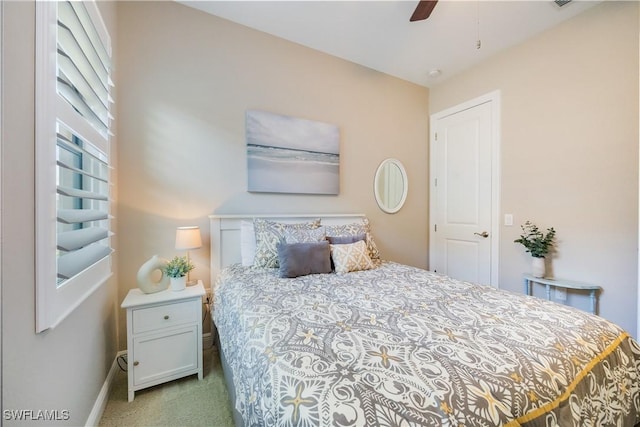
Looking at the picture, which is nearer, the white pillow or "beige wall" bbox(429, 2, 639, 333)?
"beige wall" bbox(429, 2, 639, 333)

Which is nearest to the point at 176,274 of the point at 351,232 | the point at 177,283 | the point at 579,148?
the point at 177,283

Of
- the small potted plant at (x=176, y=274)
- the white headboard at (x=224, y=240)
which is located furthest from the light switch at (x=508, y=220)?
the small potted plant at (x=176, y=274)

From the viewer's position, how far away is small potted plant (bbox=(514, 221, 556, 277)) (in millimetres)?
2346

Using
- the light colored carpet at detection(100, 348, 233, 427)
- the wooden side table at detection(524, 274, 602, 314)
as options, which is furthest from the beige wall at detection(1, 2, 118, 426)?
the wooden side table at detection(524, 274, 602, 314)

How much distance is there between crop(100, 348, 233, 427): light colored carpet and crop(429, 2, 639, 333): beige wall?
2.87m

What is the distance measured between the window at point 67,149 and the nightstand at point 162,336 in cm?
33

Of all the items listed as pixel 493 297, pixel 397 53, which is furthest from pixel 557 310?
pixel 397 53

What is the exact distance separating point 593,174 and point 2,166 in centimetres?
351

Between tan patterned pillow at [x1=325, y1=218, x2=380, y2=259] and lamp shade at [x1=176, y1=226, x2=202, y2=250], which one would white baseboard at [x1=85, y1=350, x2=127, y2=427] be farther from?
tan patterned pillow at [x1=325, y1=218, x2=380, y2=259]

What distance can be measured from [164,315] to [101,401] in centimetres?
54

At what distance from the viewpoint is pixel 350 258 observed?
209 cm

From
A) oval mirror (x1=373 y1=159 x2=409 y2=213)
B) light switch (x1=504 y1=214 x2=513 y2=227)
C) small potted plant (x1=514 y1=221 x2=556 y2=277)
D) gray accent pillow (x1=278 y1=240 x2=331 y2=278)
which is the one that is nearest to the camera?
gray accent pillow (x1=278 y1=240 x2=331 y2=278)

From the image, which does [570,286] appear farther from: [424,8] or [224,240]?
[224,240]

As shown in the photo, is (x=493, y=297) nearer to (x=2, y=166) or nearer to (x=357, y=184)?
(x=357, y=184)
